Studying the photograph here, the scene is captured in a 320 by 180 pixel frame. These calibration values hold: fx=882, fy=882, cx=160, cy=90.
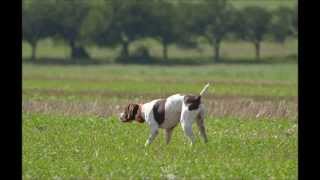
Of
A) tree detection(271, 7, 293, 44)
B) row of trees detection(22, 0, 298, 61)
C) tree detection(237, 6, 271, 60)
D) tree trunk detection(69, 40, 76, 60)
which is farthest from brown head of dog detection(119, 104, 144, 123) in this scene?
tree detection(271, 7, 293, 44)

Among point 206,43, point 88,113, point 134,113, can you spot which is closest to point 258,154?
point 134,113

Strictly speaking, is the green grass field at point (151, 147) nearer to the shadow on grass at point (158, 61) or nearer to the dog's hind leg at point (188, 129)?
the dog's hind leg at point (188, 129)

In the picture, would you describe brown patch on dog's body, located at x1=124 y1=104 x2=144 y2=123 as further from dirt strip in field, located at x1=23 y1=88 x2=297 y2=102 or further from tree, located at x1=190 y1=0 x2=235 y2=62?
tree, located at x1=190 y1=0 x2=235 y2=62

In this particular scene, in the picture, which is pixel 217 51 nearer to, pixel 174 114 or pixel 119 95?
pixel 119 95

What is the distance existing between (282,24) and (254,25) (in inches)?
256

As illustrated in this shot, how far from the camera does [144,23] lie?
440 ft

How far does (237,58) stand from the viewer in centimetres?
12462

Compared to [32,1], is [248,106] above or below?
below

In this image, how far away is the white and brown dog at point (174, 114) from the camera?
1923cm

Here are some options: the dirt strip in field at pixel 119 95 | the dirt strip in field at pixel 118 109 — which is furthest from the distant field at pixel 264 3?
the dirt strip in field at pixel 118 109

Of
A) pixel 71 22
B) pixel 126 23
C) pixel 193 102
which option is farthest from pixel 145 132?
pixel 126 23
